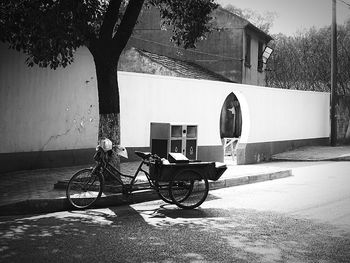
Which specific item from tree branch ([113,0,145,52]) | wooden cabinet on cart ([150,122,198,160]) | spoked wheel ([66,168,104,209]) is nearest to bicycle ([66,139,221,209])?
spoked wheel ([66,168,104,209])

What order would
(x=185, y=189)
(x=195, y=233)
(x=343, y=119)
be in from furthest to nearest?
(x=343, y=119) → (x=185, y=189) → (x=195, y=233)

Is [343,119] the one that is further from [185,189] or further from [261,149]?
[185,189]

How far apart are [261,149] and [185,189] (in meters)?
9.25

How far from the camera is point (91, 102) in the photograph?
13.3 meters

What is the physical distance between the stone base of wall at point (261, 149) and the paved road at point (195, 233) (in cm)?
669

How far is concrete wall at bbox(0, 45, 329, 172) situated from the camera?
11.7 m

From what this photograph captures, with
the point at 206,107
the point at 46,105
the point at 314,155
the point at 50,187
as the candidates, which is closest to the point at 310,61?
the point at 314,155

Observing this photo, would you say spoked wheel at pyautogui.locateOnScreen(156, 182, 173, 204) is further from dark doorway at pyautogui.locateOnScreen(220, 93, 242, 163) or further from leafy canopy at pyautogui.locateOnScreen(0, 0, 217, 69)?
dark doorway at pyautogui.locateOnScreen(220, 93, 242, 163)

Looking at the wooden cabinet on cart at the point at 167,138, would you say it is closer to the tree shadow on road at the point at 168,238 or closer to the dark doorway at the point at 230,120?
the tree shadow on road at the point at 168,238

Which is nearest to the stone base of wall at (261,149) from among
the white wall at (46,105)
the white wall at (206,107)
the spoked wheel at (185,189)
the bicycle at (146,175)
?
the white wall at (206,107)

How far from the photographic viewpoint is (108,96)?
1009cm

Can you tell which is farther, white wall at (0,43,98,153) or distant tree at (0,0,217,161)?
white wall at (0,43,98,153)

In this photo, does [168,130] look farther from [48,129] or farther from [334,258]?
[334,258]

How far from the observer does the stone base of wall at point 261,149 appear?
54.0ft
